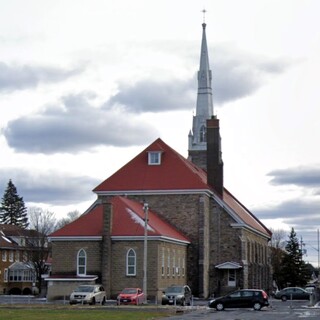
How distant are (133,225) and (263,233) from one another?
33485 mm

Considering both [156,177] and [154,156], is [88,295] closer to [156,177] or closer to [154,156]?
[156,177]

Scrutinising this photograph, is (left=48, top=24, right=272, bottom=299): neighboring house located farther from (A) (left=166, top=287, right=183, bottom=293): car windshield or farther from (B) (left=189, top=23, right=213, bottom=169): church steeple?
(B) (left=189, top=23, right=213, bottom=169): church steeple

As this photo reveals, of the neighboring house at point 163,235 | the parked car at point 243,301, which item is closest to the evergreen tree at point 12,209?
the neighboring house at point 163,235

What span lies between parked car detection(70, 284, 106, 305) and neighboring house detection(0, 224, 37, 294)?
153ft

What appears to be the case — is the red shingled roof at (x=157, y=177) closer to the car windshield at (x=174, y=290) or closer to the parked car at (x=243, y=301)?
the car windshield at (x=174, y=290)

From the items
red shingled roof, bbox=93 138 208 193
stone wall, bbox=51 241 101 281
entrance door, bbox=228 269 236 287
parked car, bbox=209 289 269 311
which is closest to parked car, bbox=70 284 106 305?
stone wall, bbox=51 241 101 281

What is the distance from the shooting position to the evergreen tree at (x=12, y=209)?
141 m

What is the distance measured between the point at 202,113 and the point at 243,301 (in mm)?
49387

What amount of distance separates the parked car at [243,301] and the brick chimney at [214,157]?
26.6 metres

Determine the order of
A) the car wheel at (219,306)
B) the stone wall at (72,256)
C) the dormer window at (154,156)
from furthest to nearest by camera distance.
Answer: the dormer window at (154,156) < the stone wall at (72,256) < the car wheel at (219,306)

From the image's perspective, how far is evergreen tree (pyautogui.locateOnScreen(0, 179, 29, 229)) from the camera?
463 ft

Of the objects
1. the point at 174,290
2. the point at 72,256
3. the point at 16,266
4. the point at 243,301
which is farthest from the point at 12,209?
the point at 243,301

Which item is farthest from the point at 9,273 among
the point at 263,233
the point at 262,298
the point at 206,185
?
the point at 262,298

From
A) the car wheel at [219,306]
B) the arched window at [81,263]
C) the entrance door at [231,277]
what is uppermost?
the arched window at [81,263]
